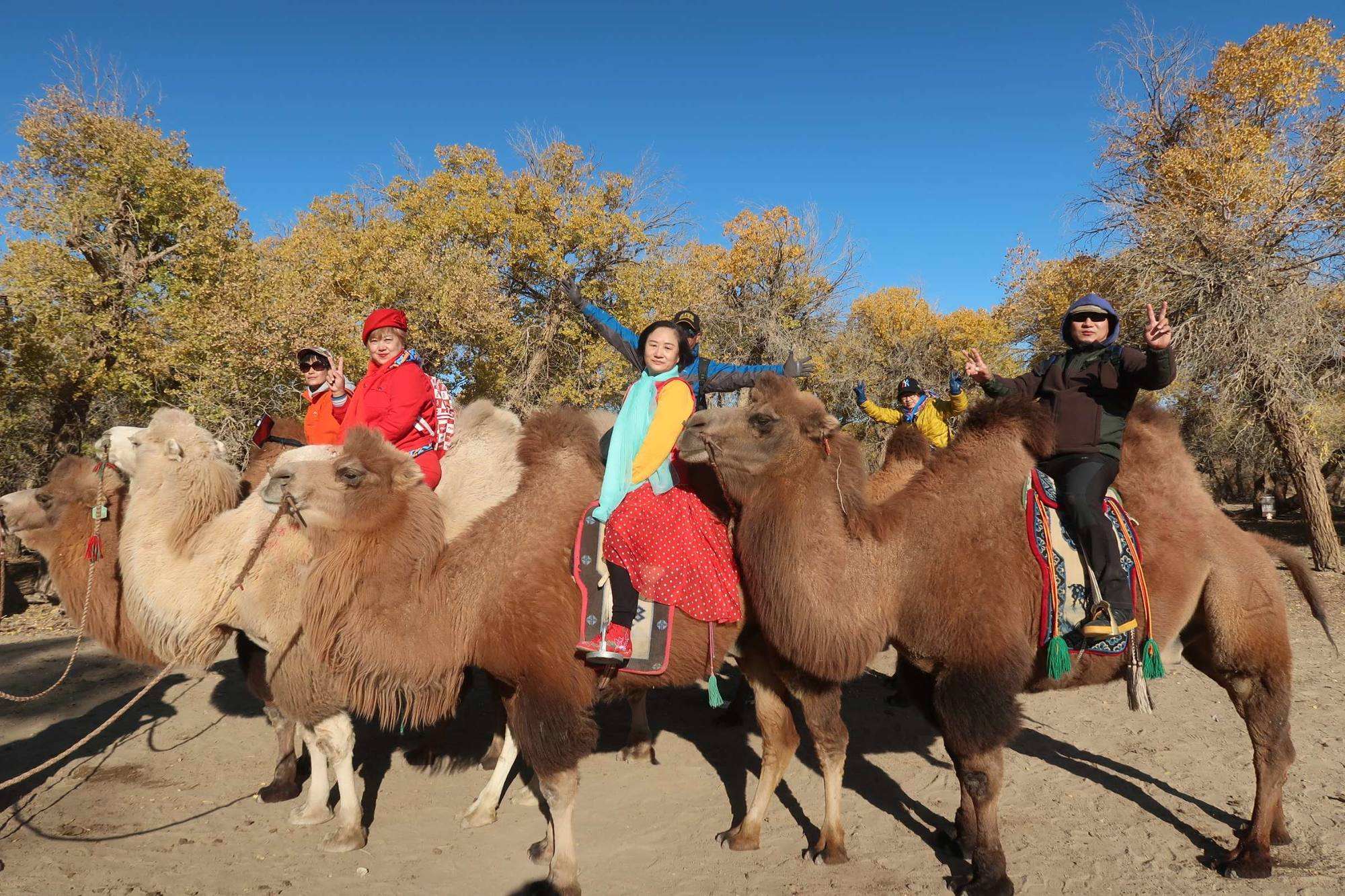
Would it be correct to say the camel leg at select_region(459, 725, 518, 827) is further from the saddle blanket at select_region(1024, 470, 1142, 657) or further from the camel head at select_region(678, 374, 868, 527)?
the saddle blanket at select_region(1024, 470, 1142, 657)

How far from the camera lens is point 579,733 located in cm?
385

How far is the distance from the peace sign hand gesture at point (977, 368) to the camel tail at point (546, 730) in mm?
2931

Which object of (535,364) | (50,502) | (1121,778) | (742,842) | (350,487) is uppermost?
(535,364)

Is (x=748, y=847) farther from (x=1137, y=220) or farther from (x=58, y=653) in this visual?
(x=1137, y=220)

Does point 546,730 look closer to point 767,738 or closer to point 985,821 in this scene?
point 767,738

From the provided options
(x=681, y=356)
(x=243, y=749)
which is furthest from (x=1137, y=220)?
(x=243, y=749)

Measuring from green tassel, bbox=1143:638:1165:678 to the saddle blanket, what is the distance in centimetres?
17

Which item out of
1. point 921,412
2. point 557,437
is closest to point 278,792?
point 557,437

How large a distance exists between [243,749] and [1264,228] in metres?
16.7

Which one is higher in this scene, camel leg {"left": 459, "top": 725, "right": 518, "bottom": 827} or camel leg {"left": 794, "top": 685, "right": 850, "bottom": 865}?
camel leg {"left": 794, "top": 685, "right": 850, "bottom": 865}

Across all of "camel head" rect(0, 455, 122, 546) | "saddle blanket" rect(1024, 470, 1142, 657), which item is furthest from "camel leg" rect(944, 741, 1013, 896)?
"camel head" rect(0, 455, 122, 546)

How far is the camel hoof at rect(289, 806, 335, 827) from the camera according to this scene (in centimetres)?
482

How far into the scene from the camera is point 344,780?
15.2ft

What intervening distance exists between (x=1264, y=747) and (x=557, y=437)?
4.29 meters
